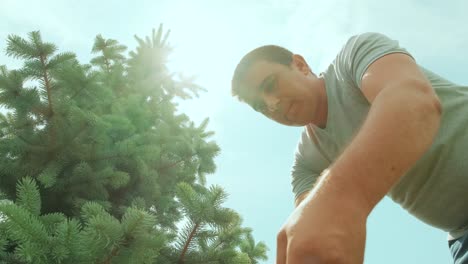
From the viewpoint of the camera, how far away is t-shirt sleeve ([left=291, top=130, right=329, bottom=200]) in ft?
6.85

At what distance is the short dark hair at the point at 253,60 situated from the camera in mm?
1853

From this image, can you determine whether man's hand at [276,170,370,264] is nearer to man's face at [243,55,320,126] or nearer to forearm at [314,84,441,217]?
forearm at [314,84,441,217]

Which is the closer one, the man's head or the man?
the man

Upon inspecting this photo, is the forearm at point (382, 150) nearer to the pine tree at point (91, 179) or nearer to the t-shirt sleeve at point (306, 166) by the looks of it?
the t-shirt sleeve at point (306, 166)

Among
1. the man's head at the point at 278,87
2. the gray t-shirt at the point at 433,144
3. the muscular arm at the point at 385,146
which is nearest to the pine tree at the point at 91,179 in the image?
the man's head at the point at 278,87

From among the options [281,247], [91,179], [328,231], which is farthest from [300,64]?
[91,179]

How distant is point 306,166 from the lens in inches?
87.2

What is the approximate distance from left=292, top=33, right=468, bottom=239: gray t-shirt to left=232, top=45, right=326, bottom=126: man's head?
9 centimetres

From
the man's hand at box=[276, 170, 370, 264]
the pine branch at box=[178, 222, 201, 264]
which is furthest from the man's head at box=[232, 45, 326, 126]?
the man's hand at box=[276, 170, 370, 264]

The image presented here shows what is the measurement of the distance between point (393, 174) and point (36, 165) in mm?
3230

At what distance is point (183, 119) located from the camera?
495cm

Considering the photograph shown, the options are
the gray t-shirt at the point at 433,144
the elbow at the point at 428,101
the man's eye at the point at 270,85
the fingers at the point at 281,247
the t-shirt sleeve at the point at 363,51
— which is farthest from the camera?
the man's eye at the point at 270,85

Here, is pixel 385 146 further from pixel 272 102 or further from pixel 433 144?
pixel 272 102

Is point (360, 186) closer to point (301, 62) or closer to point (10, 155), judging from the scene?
point (301, 62)
